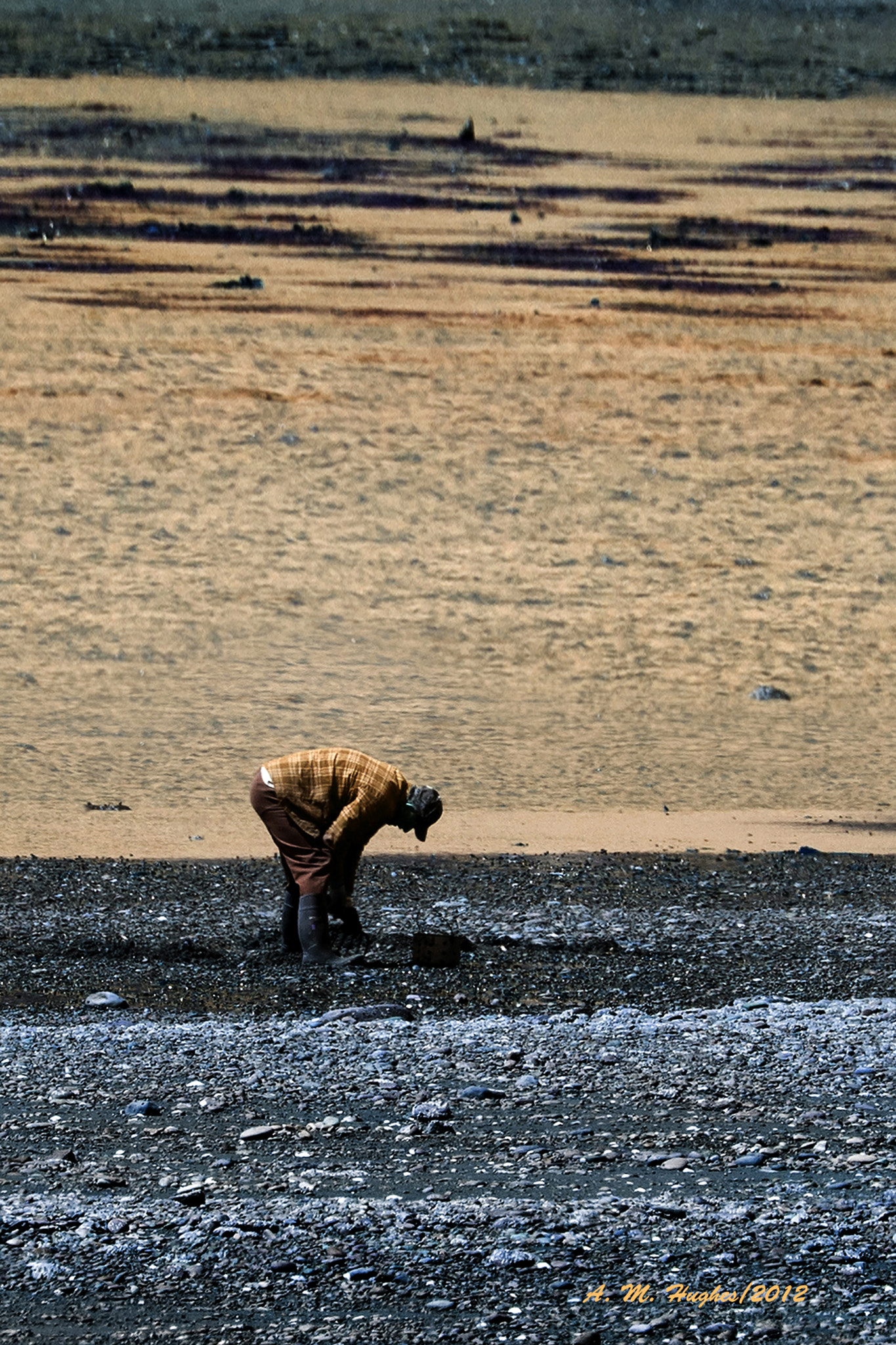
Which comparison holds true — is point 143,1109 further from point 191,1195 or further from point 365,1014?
point 365,1014

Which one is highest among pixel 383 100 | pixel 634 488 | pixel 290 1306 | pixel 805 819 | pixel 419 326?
pixel 383 100

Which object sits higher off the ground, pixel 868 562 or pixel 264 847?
pixel 868 562

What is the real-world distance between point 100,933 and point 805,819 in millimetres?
5005

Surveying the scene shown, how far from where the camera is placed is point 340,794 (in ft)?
26.4

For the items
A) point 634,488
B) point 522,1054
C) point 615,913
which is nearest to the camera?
point 522,1054

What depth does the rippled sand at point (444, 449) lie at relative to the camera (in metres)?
14.4

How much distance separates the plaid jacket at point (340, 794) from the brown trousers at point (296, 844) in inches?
1.4

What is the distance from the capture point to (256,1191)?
5883 millimetres

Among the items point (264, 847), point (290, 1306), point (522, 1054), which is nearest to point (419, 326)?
point (264, 847)

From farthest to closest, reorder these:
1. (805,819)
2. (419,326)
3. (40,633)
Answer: (419,326)
(40,633)
(805,819)

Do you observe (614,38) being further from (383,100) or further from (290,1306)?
(290,1306)

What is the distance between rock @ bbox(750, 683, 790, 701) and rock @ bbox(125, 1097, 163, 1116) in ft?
31.7

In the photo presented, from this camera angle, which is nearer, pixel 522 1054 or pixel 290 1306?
pixel 290 1306

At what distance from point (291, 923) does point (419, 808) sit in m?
0.93
